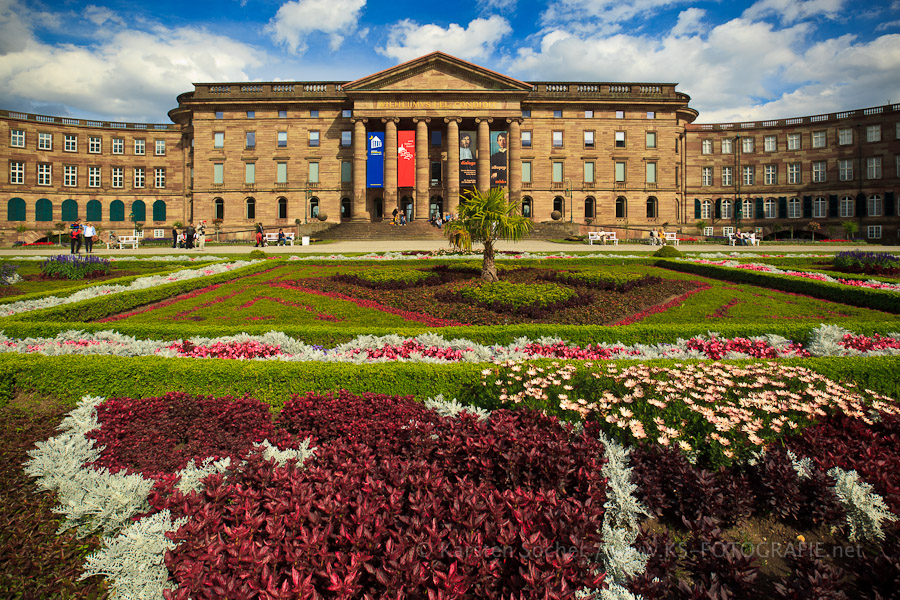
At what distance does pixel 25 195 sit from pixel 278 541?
218 ft

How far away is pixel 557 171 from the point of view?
4978 centimetres

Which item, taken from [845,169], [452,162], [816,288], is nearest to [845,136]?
[845,169]

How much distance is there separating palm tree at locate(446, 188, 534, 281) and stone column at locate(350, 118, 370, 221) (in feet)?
117

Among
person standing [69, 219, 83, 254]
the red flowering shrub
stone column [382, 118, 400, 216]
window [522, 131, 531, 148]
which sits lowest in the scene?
the red flowering shrub

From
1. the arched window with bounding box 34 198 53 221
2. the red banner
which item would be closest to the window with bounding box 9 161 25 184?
the arched window with bounding box 34 198 53 221

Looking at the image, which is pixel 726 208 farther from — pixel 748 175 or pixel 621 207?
pixel 621 207

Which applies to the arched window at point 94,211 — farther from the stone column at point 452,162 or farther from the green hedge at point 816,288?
the green hedge at point 816,288

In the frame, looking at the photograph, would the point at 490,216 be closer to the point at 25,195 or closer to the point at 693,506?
the point at 693,506

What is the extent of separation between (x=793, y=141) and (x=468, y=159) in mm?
37683

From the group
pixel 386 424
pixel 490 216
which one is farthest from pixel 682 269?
pixel 386 424

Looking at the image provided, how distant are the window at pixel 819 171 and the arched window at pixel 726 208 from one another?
880 centimetres

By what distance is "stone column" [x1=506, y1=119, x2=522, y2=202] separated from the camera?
46312 mm

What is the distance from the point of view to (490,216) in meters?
11.8

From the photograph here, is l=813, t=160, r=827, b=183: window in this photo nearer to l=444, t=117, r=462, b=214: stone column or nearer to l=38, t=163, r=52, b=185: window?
l=444, t=117, r=462, b=214: stone column
